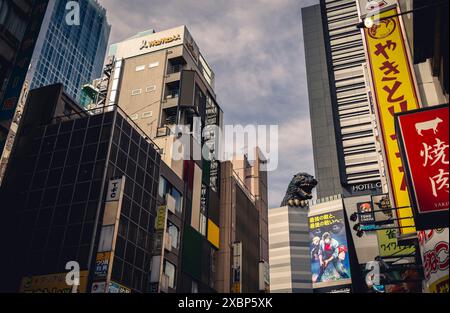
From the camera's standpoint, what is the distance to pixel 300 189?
144 m

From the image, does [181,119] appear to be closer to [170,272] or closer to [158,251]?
[170,272]

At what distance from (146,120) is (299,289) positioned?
319ft

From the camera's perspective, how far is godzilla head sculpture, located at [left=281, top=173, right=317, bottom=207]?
141m

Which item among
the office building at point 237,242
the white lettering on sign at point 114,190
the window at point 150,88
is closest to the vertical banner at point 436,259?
the white lettering on sign at point 114,190

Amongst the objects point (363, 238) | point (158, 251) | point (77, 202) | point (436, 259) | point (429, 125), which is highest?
point (363, 238)

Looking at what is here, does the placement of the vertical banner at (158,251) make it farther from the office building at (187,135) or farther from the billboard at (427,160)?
the billboard at (427,160)

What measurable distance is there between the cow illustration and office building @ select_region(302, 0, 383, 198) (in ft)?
370

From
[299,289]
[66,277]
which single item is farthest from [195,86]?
[299,289]

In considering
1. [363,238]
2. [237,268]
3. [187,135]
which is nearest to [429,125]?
[187,135]

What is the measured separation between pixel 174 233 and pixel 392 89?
26040mm

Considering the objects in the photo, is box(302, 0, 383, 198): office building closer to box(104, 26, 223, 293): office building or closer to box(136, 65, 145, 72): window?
box(104, 26, 223, 293): office building

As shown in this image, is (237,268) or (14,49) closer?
(14,49)

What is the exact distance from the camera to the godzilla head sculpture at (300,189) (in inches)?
5546

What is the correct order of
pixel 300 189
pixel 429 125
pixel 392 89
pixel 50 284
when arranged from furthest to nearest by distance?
pixel 300 189, pixel 50 284, pixel 392 89, pixel 429 125
